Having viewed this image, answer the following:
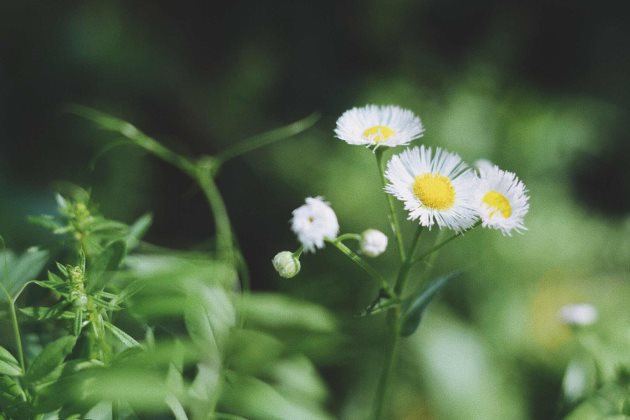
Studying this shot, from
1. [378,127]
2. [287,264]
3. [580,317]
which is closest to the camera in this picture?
[287,264]

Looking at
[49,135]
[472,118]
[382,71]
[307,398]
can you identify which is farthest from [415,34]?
[307,398]

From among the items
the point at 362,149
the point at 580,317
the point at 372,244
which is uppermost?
the point at 362,149

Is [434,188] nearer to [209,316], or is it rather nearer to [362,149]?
[209,316]

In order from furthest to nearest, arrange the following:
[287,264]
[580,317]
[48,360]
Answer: [580,317], [287,264], [48,360]

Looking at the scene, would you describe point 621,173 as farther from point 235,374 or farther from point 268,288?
point 235,374

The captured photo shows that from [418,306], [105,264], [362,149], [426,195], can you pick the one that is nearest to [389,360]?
[418,306]

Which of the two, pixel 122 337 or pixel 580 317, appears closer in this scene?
pixel 122 337

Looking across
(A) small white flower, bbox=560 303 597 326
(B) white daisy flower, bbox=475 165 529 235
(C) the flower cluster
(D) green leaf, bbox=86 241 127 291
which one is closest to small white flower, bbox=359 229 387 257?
(C) the flower cluster

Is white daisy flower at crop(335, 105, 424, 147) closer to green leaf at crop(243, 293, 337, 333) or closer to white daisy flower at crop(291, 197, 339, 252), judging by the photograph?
white daisy flower at crop(291, 197, 339, 252)
